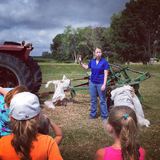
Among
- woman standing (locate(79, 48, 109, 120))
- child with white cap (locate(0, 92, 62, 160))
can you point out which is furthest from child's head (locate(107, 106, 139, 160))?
woman standing (locate(79, 48, 109, 120))

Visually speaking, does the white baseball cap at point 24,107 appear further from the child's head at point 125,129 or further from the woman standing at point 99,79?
the woman standing at point 99,79

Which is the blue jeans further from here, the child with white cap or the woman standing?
the child with white cap

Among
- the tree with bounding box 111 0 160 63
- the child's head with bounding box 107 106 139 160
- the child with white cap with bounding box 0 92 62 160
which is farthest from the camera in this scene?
the tree with bounding box 111 0 160 63

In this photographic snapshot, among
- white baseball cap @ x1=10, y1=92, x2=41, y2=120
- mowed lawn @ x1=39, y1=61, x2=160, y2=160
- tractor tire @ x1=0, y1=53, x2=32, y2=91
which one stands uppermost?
white baseball cap @ x1=10, y1=92, x2=41, y2=120

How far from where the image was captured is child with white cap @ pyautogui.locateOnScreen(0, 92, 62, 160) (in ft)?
Result: 10.1

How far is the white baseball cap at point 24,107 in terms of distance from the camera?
3115mm

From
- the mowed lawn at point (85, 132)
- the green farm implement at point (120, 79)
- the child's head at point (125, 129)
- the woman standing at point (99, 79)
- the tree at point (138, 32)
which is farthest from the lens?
the tree at point (138, 32)

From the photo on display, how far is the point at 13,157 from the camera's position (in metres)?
3.15

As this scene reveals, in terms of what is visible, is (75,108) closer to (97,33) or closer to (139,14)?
(139,14)

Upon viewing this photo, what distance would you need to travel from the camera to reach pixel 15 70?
10.4m

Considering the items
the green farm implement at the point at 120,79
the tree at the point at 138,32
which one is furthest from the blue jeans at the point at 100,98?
the tree at the point at 138,32

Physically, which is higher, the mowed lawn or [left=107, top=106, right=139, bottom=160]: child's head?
[left=107, top=106, right=139, bottom=160]: child's head

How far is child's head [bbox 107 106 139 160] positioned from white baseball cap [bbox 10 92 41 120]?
56 centimetres

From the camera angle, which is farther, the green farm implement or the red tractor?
the green farm implement
